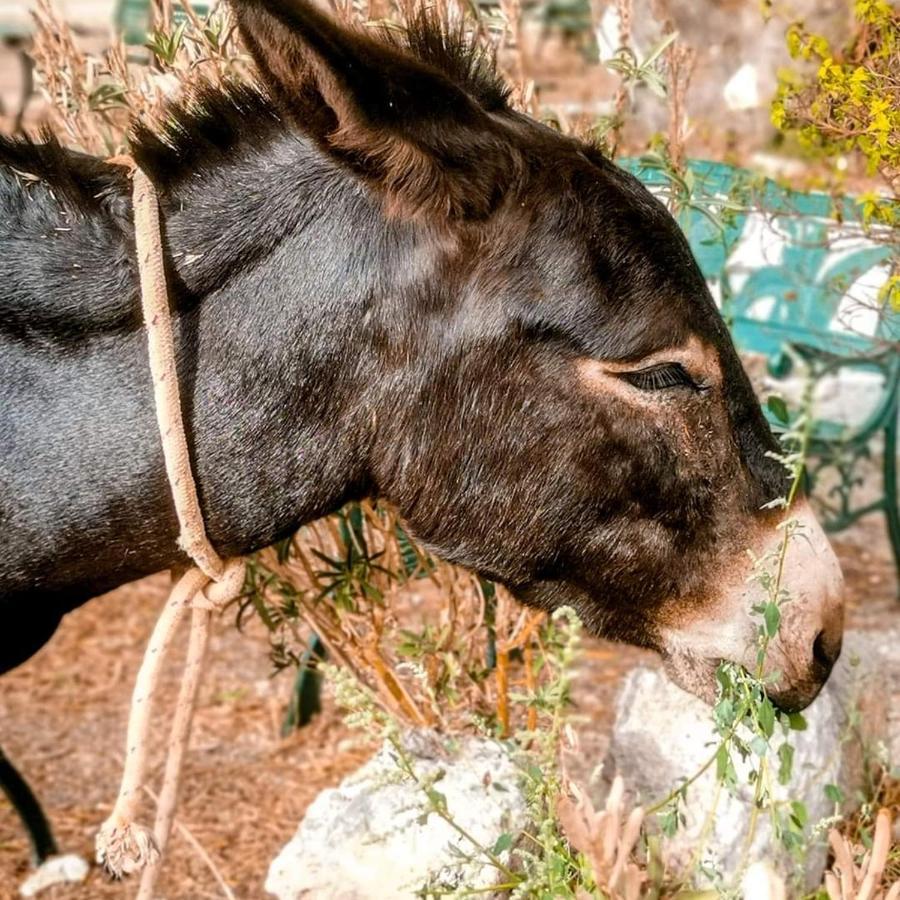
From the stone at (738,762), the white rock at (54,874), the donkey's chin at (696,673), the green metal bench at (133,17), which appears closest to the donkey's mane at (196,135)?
the donkey's chin at (696,673)

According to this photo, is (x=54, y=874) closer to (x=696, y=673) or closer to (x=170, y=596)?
(x=170, y=596)

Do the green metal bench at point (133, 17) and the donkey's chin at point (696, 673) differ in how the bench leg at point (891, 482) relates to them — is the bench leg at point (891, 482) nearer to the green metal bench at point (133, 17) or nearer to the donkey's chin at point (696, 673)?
the donkey's chin at point (696, 673)

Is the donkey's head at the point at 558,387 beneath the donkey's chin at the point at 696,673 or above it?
above

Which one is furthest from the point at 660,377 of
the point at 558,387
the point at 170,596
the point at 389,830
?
the point at 389,830

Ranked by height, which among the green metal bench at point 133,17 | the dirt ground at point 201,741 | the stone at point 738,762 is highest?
the green metal bench at point 133,17

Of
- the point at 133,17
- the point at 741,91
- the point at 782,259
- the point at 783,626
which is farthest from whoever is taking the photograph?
the point at 133,17

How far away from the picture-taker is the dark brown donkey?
83.7 inches

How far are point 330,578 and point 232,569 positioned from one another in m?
1.09

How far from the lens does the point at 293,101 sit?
1.98 metres

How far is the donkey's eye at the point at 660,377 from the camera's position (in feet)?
7.16

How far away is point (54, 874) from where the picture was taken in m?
3.51

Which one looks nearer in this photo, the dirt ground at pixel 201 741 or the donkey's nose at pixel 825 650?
the donkey's nose at pixel 825 650

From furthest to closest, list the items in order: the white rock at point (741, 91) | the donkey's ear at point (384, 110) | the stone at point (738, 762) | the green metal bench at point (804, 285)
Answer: the white rock at point (741, 91)
the green metal bench at point (804, 285)
the stone at point (738, 762)
the donkey's ear at point (384, 110)

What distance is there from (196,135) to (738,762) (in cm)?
190
